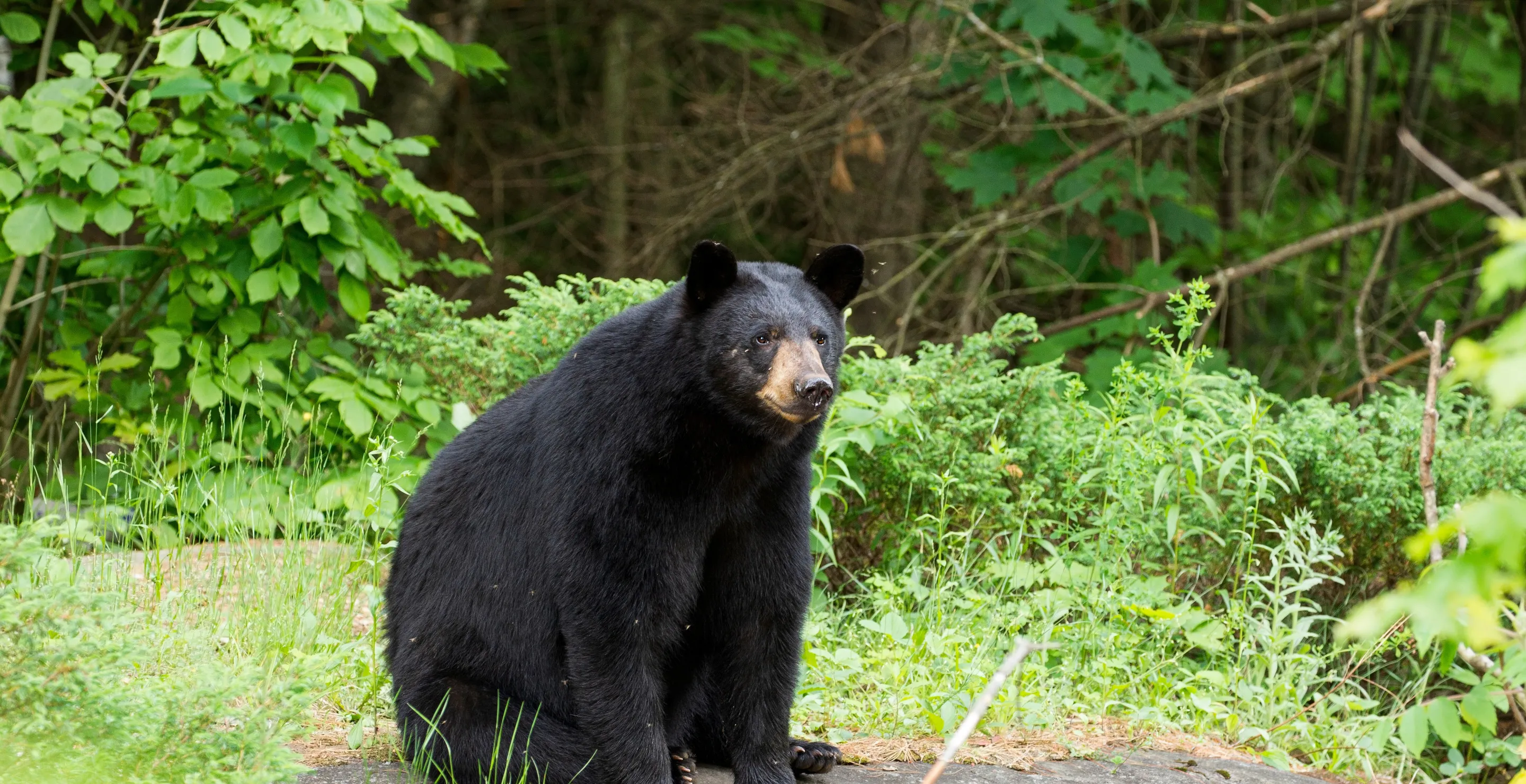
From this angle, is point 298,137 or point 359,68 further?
point 298,137

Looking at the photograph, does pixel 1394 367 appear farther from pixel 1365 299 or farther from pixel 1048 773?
pixel 1048 773

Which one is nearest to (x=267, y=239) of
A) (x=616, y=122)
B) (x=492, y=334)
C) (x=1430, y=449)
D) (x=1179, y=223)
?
(x=492, y=334)

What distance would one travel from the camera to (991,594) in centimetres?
520

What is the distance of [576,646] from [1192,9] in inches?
338

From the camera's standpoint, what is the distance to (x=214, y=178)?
5828 mm

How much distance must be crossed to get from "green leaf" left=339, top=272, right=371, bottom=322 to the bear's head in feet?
9.18

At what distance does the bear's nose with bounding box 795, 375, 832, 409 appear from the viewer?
11.1 ft

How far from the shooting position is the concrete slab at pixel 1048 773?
3525 mm

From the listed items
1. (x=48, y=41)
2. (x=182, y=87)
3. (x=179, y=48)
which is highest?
(x=48, y=41)

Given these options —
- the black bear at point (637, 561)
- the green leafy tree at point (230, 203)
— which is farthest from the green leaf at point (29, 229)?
the black bear at point (637, 561)

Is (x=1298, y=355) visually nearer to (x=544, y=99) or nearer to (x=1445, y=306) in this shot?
(x=1445, y=306)

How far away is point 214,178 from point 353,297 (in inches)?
29.6

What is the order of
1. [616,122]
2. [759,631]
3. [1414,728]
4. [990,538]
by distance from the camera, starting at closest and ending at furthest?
1. [1414,728]
2. [759,631]
3. [990,538]
4. [616,122]

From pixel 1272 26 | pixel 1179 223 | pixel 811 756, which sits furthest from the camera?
pixel 1179 223
